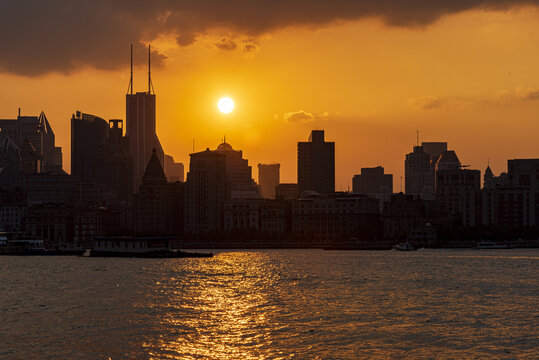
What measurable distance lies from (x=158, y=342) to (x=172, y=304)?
27.3 meters

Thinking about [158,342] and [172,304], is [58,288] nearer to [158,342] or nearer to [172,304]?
[172,304]

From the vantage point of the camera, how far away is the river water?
66438 millimetres

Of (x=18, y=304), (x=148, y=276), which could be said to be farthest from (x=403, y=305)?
(x=148, y=276)

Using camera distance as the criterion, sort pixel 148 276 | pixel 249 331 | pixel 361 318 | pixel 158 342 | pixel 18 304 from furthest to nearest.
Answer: pixel 148 276, pixel 18 304, pixel 361 318, pixel 249 331, pixel 158 342

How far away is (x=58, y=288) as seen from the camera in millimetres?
119125

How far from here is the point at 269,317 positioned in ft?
278

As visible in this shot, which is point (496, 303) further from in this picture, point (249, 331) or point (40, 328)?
point (40, 328)

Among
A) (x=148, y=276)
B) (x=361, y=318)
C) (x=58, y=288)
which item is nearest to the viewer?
(x=361, y=318)

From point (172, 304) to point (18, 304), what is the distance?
17766 mm

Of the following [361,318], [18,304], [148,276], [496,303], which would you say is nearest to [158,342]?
[361,318]

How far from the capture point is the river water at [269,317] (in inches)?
2616

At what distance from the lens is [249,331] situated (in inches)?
2980

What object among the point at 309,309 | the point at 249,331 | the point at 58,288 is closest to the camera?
the point at 249,331

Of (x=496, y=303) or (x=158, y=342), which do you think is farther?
(x=496, y=303)
